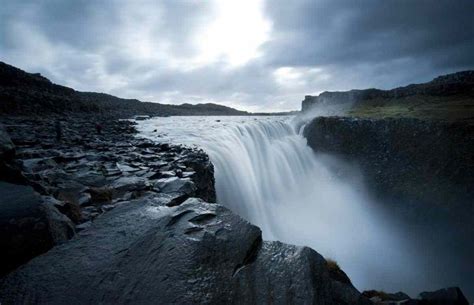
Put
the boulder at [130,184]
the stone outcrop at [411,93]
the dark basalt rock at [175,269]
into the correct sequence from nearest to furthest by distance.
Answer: the dark basalt rock at [175,269]
the boulder at [130,184]
the stone outcrop at [411,93]

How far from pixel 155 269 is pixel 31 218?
173cm

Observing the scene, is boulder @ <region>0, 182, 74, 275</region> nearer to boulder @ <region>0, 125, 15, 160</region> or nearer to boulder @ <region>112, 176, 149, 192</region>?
boulder @ <region>0, 125, 15, 160</region>

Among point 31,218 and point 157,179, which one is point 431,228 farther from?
point 31,218

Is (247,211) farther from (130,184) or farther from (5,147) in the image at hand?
(5,147)

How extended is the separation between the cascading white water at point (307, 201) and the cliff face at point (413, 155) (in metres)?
2.13

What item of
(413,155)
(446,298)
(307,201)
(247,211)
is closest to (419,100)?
(413,155)

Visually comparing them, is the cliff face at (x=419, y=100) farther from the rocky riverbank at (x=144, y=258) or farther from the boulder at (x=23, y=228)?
the boulder at (x=23, y=228)

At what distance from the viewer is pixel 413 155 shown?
22.9m

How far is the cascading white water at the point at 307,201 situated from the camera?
16547 mm

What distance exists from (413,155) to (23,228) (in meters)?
27.3

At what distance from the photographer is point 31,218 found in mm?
3236

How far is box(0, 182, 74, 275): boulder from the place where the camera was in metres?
3.06

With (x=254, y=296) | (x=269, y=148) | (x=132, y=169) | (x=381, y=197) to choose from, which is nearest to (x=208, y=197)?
(x=132, y=169)

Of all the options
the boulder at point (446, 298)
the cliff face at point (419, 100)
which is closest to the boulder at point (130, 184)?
the boulder at point (446, 298)
